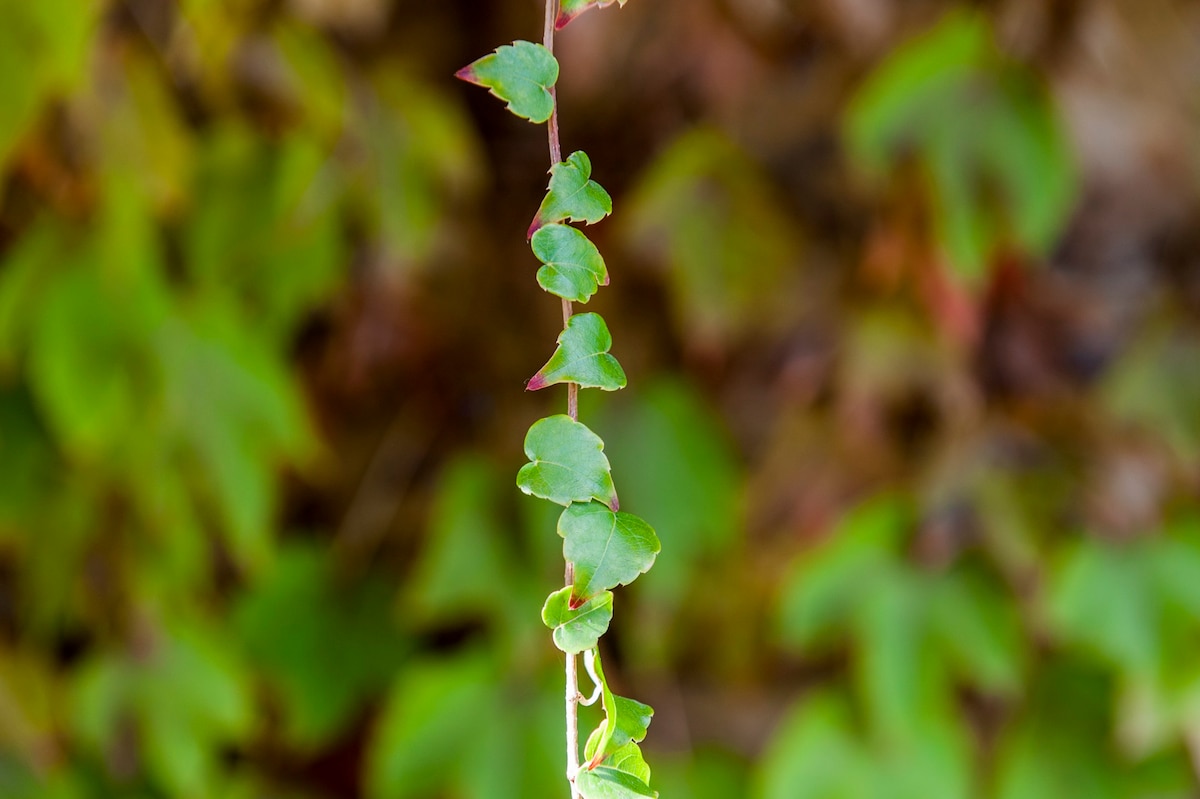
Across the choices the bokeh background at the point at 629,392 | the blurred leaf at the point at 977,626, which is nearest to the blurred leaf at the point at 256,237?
the bokeh background at the point at 629,392

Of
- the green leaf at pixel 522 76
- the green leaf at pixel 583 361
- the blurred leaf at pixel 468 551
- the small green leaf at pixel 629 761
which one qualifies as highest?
the blurred leaf at pixel 468 551

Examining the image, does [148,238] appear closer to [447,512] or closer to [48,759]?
[447,512]

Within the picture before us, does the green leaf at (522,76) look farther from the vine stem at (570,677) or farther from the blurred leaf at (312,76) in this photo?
the blurred leaf at (312,76)

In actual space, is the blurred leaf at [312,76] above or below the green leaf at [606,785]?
above

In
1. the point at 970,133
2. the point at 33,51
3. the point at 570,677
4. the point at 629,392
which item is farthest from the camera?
the point at 629,392

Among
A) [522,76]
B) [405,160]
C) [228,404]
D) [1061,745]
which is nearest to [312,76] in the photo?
[405,160]

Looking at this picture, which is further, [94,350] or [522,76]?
[94,350]

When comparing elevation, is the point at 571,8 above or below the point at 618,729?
above

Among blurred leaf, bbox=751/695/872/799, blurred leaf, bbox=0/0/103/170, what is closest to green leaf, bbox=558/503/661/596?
blurred leaf, bbox=0/0/103/170

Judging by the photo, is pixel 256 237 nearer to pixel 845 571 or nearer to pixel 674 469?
pixel 674 469
